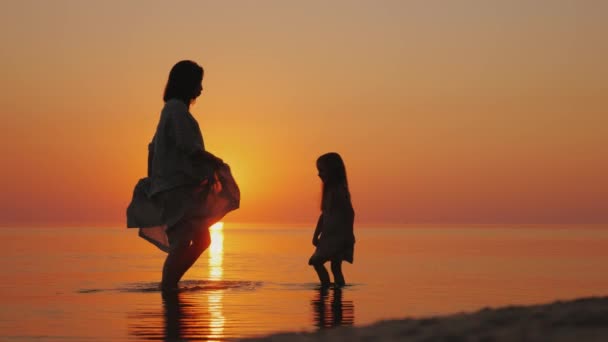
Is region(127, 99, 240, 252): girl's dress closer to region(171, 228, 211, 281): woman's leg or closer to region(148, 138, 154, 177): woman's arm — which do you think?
region(171, 228, 211, 281): woman's leg

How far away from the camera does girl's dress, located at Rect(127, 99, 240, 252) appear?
10.9 metres

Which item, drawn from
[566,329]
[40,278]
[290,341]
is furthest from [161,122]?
[566,329]

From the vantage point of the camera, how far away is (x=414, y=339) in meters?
5.03

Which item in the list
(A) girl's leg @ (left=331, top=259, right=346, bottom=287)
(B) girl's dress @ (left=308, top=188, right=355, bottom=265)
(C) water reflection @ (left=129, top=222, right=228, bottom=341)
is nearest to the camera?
(C) water reflection @ (left=129, top=222, right=228, bottom=341)

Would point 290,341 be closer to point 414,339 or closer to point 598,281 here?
point 414,339

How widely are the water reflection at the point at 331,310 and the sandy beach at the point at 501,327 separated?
6.46 feet

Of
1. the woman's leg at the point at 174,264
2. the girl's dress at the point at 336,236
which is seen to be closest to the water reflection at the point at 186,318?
the woman's leg at the point at 174,264

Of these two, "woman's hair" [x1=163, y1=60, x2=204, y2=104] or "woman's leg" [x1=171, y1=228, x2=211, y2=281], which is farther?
"woman's hair" [x1=163, y1=60, x2=204, y2=104]

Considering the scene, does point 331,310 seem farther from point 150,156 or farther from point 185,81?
point 150,156

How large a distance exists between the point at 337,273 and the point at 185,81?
10.2 ft

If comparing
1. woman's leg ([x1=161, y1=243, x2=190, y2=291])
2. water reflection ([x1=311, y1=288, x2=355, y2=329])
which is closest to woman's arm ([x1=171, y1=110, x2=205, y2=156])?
woman's leg ([x1=161, y1=243, x2=190, y2=291])

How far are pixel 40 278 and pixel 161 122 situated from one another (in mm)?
3786

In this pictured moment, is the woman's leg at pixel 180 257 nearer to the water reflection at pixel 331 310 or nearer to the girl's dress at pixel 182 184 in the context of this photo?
the girl's dress at pixel 182 184

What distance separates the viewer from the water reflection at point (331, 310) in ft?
26.2
